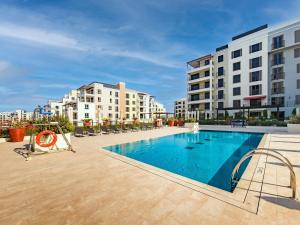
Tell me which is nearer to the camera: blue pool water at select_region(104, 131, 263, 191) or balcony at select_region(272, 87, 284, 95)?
blue pool water at select_region(104, 131, 263, 191)

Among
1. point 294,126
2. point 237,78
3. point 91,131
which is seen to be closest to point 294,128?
point 294,126

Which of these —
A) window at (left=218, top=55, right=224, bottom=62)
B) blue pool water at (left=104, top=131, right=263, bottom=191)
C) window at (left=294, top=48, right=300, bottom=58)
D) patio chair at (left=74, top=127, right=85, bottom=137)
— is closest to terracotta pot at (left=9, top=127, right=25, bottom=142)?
patio chair at (left=74, top=127, right=85, bottom=137)

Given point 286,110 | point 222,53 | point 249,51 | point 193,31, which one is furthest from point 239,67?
point 193,31

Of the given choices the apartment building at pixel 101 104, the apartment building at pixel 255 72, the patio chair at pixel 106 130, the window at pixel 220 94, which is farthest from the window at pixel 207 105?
the patio chair at pixel 106 130

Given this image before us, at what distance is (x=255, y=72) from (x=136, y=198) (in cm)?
3531

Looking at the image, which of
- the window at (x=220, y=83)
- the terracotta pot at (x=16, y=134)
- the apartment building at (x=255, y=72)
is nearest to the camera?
the terracotta pot at (x=16, y=134)

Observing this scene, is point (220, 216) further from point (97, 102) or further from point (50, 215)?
point (97, 102)

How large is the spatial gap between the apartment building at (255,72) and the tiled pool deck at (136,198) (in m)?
28.5

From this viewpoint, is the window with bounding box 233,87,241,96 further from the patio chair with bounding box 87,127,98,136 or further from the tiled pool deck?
the tiled pool deck

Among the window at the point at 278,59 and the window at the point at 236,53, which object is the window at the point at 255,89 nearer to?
the window at the point at 278,59

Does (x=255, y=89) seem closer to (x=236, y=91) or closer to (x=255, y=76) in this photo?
(x=255, y=76)

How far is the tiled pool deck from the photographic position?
2.45m

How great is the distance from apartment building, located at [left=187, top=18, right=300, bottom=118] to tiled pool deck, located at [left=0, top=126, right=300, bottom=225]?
2846 centimetres

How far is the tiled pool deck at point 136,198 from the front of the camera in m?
2.45
